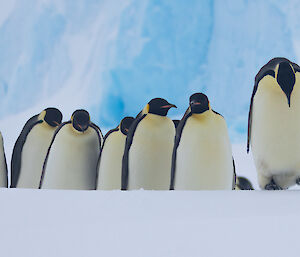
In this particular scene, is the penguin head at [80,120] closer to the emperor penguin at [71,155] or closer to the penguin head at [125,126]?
the emperor penguin at [71,155]

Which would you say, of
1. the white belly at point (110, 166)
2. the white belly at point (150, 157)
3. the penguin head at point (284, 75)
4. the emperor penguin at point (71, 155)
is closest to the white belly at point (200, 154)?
the white belly at point (150, 157)

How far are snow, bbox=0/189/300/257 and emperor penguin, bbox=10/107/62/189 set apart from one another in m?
1.21

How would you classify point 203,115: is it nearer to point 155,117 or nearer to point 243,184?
point 155,117

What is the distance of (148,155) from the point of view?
170 centimetres

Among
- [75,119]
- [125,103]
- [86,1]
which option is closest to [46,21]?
[86,1]

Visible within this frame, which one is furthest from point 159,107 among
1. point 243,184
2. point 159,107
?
point 243,184

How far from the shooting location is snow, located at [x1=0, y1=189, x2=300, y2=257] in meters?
0.65

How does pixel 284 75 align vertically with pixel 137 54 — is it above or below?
below

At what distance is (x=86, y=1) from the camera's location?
27.9 feet

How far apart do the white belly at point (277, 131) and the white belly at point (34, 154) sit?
3.81 ft

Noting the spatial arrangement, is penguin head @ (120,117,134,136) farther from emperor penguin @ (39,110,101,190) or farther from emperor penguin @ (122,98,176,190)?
emperor penguin @ (122,98,176,190)

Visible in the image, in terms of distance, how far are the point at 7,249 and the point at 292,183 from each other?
2.96 ft

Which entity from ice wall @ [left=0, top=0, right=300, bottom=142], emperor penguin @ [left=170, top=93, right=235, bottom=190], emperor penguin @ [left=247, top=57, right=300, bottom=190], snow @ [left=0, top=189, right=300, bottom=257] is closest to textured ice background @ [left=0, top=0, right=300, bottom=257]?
ice wall @ [left=0, top=0, right=300, bottom=142]

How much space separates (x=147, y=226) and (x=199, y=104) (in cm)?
84
